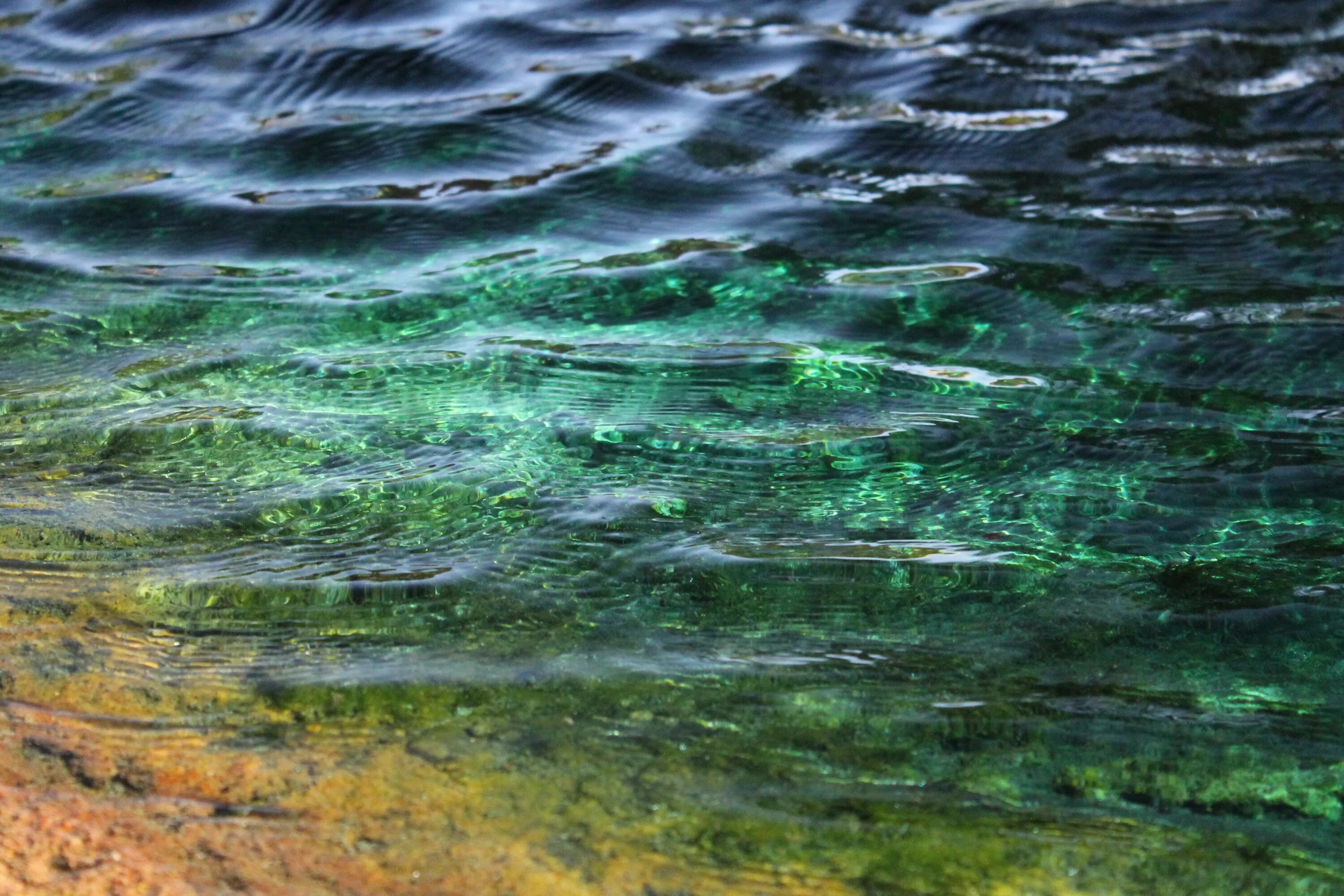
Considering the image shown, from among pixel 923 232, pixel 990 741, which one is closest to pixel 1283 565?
pixel 990 741

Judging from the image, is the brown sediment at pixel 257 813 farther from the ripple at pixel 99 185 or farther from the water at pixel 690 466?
the ripple at pixel 99 185

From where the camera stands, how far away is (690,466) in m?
3.16

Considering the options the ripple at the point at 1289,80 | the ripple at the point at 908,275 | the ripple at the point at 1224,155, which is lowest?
the ripple at the point at 908,275

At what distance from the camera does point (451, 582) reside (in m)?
2.63

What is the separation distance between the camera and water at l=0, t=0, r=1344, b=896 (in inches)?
78.4

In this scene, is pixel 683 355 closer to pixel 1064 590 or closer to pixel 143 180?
pixel 1064 590

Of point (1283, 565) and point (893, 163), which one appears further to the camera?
point (893, 163)

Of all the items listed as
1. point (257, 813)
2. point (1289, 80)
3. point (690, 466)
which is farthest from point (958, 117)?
point (257, 813)

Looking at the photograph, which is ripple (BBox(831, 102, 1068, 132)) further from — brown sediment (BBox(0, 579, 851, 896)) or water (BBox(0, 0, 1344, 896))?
brown sediment (BBox(0, 579, 851, 896))

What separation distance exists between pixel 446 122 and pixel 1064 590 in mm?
3968

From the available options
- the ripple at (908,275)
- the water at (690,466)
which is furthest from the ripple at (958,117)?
the ripple at (908,275)

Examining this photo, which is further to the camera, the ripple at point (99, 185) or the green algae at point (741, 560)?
the ripple at point (99, 185)

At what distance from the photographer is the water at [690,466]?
6.53ft

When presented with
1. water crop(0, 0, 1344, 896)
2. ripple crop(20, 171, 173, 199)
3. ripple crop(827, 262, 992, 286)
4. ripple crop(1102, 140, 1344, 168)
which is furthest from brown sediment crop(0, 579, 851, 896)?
ripple crop(1102, 140, 1344, 168)
